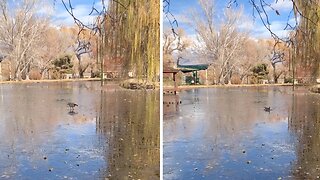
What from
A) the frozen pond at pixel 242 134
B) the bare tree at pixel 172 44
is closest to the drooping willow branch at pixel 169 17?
the bare tree at pixel 172 44

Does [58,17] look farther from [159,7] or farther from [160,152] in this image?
[160,152]

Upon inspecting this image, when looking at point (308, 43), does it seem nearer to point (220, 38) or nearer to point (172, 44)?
point (220, 38)

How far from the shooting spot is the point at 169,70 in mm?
3248

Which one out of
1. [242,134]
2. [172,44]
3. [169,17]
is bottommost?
[242,134]

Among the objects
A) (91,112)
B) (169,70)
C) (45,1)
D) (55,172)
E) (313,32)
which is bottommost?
(55,172)

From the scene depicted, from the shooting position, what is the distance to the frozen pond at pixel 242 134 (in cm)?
306

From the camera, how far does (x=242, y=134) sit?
10.3 ft

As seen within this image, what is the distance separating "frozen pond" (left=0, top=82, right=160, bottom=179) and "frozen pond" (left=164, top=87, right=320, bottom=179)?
0.52 feet

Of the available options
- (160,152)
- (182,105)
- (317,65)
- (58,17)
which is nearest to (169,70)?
(182,105)

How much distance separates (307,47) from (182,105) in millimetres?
980

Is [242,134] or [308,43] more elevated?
[308,43]

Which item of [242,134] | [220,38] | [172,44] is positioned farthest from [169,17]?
[242,134]

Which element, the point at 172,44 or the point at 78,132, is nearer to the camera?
the point at 78,132

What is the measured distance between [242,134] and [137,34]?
102 centimetres
